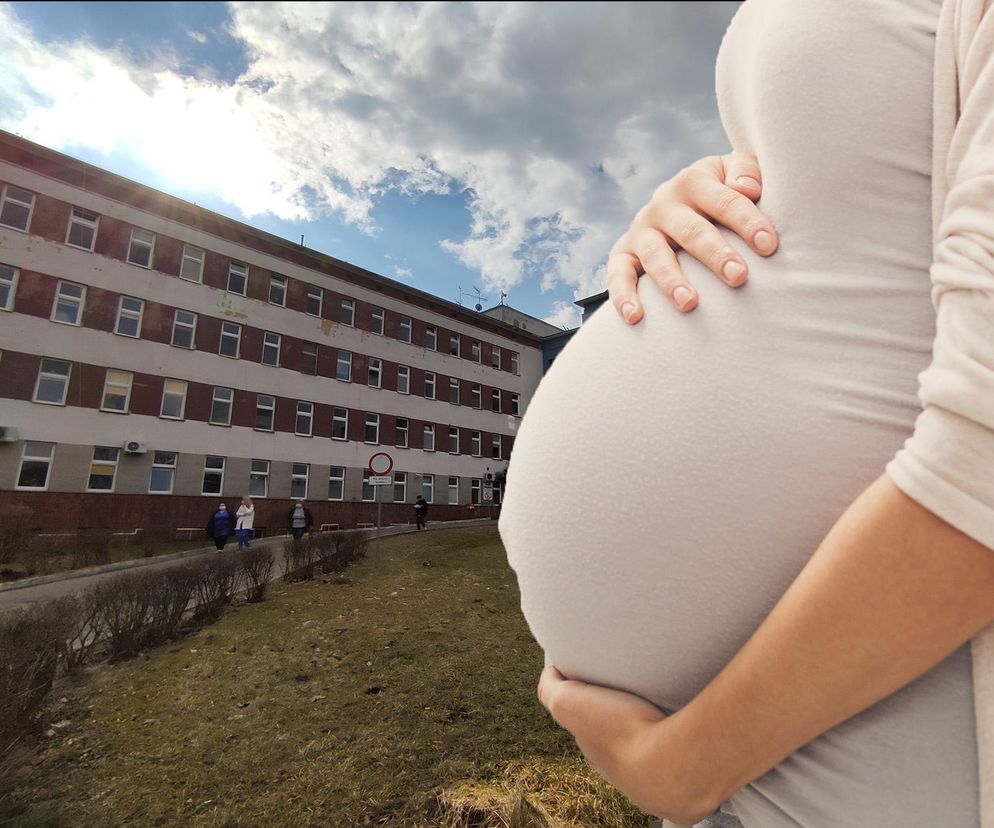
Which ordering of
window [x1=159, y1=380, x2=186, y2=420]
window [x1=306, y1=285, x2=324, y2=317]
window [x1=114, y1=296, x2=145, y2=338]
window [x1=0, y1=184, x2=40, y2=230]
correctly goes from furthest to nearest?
1. window [x1=306, y1=285, x2=324, y2=317]
2. window [x1=159, y1=380, x2=186, y2=420]
3. window [x1=114, y1=296, x2=145, y2=338]
4. window [x1=0, y1=184, x2=40, y2=230]

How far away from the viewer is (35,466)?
15922 mm

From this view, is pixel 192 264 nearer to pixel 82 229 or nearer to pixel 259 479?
pixel 82 229

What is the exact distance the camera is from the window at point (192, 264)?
64.5 feet

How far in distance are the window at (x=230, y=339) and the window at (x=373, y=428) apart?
20.6 feet

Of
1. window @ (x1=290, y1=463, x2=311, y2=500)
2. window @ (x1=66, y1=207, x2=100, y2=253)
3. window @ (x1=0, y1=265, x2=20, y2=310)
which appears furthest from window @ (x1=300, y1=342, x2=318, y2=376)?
window @ (x1=0, y1=265, x2=20, y2=310)

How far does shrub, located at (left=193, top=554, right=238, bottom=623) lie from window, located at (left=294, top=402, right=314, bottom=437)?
1603cm

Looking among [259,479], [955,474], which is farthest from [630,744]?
[259,479]

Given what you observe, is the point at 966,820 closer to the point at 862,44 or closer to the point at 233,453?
the point at 862,44

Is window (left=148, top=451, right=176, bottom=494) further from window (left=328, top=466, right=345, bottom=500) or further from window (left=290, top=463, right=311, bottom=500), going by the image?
window (left=328, top=466, right=345, bottom=500)

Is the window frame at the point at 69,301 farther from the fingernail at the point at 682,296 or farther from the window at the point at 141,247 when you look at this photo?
the fingernail at the point at 682,296

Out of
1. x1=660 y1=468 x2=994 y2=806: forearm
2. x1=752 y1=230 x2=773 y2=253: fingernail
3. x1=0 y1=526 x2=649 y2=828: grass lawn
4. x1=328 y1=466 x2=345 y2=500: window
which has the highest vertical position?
x1=328 y1=466 x2=345 y2=500: window

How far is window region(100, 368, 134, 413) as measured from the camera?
17.4 meters

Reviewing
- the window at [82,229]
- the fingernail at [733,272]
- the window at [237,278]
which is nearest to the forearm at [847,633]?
the fingernail at [733,272]

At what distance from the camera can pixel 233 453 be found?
64.7 feet
